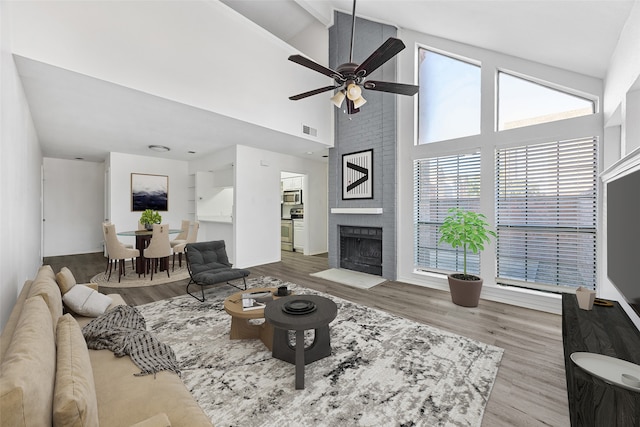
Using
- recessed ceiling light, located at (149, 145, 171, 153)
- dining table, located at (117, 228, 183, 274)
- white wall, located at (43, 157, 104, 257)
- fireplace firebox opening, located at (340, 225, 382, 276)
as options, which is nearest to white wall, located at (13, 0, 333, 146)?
fireplace firebox opening, located at (340, 225, 382, 276)

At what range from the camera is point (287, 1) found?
17.5ft

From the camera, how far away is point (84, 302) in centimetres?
230

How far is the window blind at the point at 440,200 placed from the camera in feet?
13.5

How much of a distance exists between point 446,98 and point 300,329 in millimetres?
4271

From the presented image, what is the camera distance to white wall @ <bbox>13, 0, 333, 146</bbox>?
2566 mm

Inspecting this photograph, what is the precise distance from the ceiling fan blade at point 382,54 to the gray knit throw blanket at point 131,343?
267 centimetres

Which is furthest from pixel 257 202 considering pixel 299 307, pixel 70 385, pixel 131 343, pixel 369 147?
pixel 70 385

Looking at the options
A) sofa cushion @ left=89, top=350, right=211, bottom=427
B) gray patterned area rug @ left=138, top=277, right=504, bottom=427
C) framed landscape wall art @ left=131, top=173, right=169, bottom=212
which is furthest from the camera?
framed landscape wall art @ left=131, top=173, right=169, bottom=212

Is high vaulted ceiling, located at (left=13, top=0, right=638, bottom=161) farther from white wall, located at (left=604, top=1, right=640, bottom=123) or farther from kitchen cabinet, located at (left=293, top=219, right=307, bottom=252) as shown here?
kitchen cabinet, located at (left=293, top=219, right=307, bottom=252)

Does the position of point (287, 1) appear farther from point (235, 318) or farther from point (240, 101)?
point (235, 318)

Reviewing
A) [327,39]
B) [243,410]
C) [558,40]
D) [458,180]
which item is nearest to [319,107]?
[327,39]

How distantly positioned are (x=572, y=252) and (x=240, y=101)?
483 cm

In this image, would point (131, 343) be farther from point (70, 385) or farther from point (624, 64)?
point (624, 64)

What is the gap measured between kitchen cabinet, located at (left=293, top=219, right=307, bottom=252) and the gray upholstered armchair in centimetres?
346
